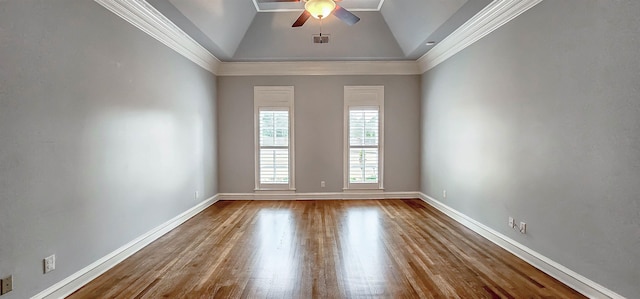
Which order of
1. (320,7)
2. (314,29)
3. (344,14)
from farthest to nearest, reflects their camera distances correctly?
(314,29) → (344,14) → (320,7)

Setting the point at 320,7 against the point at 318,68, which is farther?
the point at 318,68

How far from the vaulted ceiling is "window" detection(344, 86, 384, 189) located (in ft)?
2.68

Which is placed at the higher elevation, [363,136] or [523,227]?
[363,136]

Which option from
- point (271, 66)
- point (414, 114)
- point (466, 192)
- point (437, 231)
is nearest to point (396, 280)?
point (437, 231)

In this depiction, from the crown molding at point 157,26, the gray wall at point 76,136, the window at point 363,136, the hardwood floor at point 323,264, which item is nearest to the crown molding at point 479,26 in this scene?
the window at point 363,136

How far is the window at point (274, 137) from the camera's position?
648 cm

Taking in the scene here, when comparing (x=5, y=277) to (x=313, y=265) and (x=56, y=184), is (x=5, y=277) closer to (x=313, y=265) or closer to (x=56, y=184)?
(x=56, y=184)

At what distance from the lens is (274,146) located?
6527 mm

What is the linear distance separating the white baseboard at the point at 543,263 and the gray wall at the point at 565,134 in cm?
6

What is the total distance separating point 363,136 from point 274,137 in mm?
1934

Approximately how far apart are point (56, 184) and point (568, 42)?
15.1 feet

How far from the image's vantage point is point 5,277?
2.07m

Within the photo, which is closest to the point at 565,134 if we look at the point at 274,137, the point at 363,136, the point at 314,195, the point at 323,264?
the point at 323,264

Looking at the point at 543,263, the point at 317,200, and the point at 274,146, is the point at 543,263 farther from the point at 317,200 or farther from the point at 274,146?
the point at 274,146
